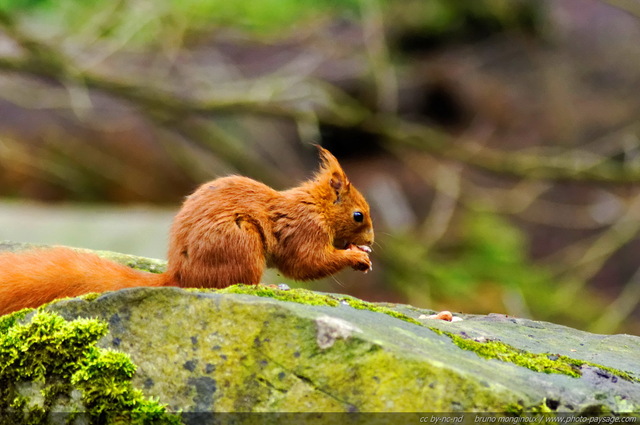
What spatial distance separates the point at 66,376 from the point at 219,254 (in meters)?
0.77

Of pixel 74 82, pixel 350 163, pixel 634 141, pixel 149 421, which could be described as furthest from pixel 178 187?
pixel 149 421

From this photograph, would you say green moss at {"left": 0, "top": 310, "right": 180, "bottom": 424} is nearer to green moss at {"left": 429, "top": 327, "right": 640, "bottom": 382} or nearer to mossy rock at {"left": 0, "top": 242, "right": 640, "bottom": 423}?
mossy rock at {"left": 0, "top": 242, "right": 640, "bottom": 423}

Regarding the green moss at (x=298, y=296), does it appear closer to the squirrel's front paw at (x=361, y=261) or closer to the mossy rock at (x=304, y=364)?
the mossy rock at (x=304, y=364)

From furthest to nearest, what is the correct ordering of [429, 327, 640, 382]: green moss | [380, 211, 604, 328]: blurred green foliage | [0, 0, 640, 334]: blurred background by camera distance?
[380, 211, 604, 328]: blurred green foliage, [0, 0, 640, 334]: blurred background, [429, 327, 640, 382]: green moss

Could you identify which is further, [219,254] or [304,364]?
[219,254]

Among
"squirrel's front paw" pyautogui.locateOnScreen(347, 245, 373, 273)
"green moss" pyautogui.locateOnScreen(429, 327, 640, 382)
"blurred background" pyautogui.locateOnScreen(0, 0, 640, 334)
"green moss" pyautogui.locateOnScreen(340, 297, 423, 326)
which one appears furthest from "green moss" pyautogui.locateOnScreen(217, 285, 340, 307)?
"blurred background" pyautogui.locateOnScreen(0, 0, 640, 334)

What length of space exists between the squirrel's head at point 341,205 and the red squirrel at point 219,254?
7 centimetres

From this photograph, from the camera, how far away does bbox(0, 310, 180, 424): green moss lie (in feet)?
8.07

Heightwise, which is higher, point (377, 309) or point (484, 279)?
point (377, 309)

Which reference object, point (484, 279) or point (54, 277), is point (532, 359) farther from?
point (484, 279)

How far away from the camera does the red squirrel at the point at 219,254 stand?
303 cm

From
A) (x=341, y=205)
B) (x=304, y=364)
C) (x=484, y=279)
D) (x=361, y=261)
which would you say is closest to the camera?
(x=304, y=364)

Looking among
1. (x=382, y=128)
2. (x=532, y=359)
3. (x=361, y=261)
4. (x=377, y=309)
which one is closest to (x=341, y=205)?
(x=361, y=261)

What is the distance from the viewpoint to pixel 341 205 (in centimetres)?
376
